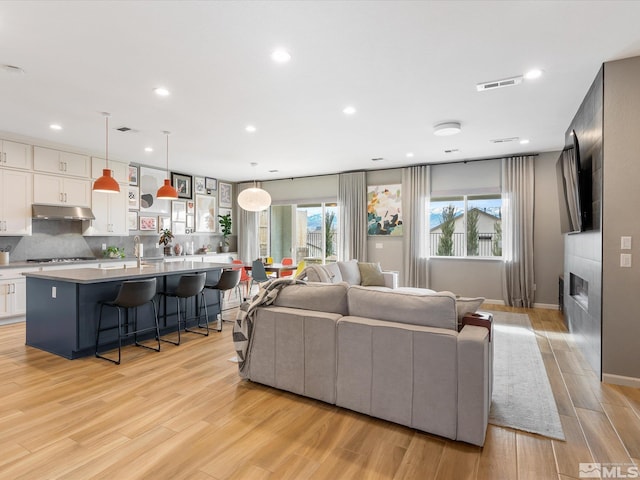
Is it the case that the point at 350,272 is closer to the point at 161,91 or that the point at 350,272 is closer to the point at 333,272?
the point at 333,272

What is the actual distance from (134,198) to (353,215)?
4603mm

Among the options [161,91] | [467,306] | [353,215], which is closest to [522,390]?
[467,306]

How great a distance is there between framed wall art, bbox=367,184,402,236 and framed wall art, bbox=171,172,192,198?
14.0ft

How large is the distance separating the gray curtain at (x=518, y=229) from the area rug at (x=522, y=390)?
6.47 ft

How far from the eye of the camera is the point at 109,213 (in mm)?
6531

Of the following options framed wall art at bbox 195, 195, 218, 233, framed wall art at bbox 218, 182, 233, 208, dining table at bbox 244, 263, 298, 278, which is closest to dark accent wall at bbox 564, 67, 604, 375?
dining table at bbox 244, 263, 298, 278

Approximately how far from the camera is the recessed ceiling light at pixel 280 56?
2852mm

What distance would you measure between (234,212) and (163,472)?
8.27 meters

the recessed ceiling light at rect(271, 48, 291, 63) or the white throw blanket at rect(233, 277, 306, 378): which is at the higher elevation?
the recessed ceiling light at rect(271, 48, 291, 63)

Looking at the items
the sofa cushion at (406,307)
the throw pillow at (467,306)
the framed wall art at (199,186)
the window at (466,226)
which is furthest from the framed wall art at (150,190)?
the throw pillow at (467,306)

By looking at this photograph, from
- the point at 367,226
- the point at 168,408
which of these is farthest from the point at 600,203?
the point at 367,226

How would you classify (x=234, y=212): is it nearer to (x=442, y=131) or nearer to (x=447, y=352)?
(x=442, y=131)

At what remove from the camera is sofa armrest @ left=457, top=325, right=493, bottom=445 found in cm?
212

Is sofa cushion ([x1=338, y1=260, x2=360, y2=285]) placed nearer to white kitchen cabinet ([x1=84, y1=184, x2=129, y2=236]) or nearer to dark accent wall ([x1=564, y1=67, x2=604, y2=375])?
dark accent wall ([x1=564, y1=67, x2=604, y2=375])
